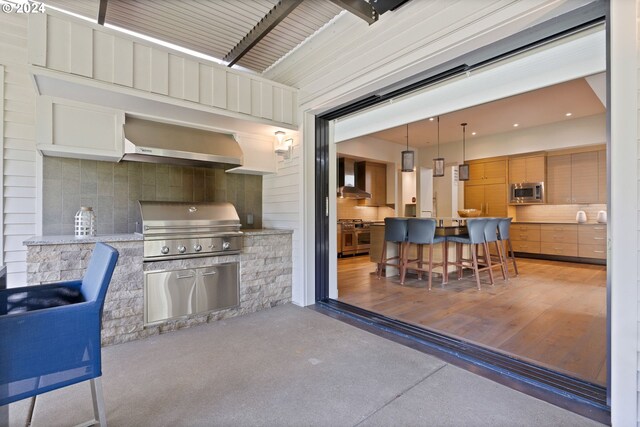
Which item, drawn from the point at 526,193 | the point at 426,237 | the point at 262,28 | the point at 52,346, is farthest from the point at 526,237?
the point at 52,346

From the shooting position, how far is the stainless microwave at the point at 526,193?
23.1ft

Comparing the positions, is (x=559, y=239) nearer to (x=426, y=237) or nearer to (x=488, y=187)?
(x=488, y=187)

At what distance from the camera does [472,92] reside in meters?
2.72

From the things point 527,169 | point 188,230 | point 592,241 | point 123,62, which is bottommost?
point 592,241

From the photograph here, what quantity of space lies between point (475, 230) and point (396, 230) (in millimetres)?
1147

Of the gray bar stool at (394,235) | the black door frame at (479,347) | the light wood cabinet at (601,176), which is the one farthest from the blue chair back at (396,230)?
the light wood cabinet at (601,176)

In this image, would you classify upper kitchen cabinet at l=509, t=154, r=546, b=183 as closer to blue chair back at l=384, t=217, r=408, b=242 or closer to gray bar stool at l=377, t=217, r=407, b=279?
gray bar stool at l=377, t=217, r=407, b=279

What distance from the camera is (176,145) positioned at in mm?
2984

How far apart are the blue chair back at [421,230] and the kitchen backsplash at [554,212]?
4695 millimetres

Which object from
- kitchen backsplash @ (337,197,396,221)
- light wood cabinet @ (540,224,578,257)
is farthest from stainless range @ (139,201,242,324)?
light wood cabinet @ (540,224,578,257)

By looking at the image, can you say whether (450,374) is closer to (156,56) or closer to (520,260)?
(156,56)

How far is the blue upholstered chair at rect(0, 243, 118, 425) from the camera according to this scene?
114 centimetres

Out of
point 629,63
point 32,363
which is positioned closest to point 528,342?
point 629,63

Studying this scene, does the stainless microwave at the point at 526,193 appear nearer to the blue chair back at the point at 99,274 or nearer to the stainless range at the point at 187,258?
the stainless range at the point at 187,258
